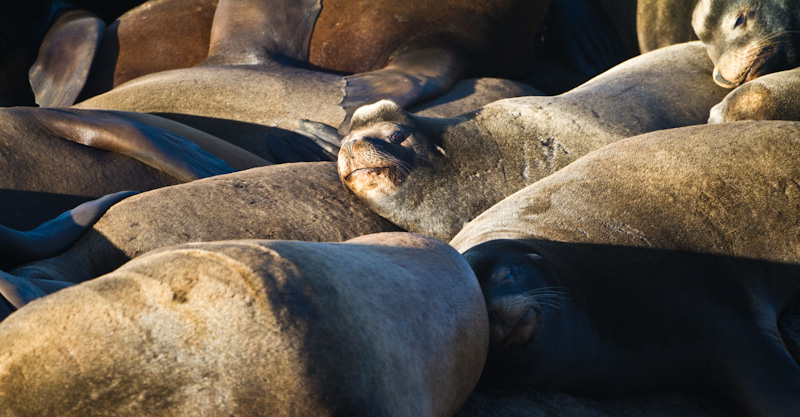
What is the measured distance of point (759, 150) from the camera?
304 cm

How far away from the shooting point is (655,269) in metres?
2.74

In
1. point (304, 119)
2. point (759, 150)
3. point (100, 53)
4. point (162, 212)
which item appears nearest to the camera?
point (759, 150)

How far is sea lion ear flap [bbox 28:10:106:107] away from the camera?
19.3 feet

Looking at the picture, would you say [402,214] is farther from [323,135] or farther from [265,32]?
[265,32]

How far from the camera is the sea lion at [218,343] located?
1.50 metres

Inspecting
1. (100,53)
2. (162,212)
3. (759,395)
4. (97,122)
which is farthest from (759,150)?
(100,53)

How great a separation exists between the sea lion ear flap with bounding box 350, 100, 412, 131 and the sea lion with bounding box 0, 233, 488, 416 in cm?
224

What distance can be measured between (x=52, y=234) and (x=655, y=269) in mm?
2216

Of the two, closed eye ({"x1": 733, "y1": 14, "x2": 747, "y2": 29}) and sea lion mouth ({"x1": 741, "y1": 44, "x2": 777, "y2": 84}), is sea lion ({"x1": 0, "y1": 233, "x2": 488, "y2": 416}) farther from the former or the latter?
closed eye ({"x1": 733, "y1": 14, "x2": 747, "y2": 29})

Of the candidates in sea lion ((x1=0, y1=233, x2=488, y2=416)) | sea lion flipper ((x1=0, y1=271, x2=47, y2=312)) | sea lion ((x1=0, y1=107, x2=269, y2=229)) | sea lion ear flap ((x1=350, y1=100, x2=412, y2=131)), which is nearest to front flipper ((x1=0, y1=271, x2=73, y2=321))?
sea lion flipper ((x1=0, y1=271, x2=47, y2=312))

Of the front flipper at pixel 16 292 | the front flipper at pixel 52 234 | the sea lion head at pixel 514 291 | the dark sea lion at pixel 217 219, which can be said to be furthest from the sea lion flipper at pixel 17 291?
the sea lion head at pixel 514 291

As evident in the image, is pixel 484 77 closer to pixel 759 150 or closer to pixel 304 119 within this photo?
pixel 304 119

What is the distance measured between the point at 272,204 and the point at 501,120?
124cm

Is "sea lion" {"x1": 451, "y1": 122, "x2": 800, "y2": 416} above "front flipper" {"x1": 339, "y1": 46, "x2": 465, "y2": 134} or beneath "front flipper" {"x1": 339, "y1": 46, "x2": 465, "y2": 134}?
above
